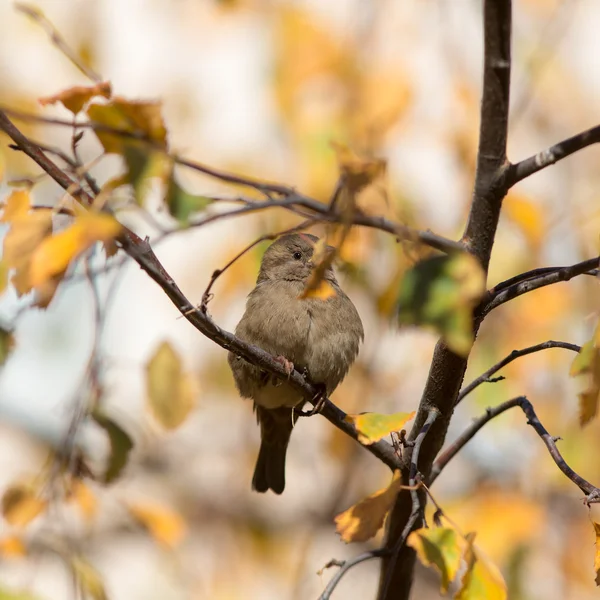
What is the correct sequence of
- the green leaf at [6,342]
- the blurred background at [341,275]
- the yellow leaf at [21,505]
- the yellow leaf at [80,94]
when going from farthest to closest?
the blurred background at [341,275] < the yellow leaf at [21,505] < the green leaf at [6,342] < the yellow leaf at [80,94]

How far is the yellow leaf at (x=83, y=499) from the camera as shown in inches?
89.5

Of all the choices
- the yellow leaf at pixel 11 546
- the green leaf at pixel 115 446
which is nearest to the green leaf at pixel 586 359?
the green leaf at pixel 115 446

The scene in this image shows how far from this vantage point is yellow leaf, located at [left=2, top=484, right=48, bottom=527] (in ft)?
7.38

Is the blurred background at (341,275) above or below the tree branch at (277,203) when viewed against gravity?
above

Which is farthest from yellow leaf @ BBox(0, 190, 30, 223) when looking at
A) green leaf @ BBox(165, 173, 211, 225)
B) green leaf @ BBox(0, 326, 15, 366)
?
green leaf @ BBox(0, 326, 15, 366)

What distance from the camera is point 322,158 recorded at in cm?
347

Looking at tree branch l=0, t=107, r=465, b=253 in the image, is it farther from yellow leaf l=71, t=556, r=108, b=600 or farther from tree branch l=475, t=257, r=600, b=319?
yellow leaf l=71, t=556, r=108, b=600

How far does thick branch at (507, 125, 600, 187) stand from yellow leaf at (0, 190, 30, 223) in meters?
0.95

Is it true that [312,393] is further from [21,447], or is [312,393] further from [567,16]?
[21,447]

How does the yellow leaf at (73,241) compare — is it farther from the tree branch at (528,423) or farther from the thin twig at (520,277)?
the tree branch at (528,423)

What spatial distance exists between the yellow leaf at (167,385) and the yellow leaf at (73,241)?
87cm

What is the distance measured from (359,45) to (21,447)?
419 cm

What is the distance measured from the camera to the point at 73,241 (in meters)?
1.31

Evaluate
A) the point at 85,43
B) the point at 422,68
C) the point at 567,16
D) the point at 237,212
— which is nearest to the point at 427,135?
the point at 422,68
